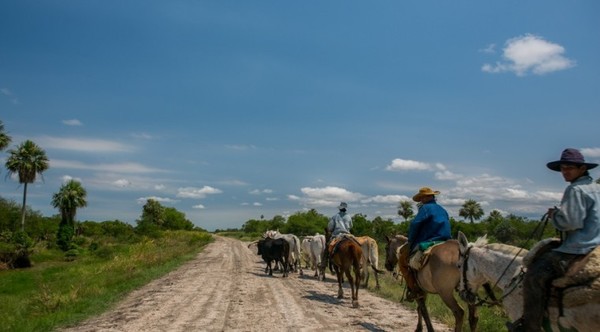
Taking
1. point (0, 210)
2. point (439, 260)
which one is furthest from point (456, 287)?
point (0, 210)

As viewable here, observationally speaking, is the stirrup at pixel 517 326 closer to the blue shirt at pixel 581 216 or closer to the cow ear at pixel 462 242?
the blue shirt at pixel 581 216

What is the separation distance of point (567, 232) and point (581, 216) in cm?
39

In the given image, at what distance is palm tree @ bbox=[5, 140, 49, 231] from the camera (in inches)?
2062

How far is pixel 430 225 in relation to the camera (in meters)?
8.30

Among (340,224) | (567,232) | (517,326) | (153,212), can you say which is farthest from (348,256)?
(153,212)

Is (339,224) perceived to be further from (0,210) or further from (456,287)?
(0,210)

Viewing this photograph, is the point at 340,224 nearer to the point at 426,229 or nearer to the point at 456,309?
the point at 426,229

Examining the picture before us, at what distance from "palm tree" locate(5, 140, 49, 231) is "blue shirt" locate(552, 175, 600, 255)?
58.4 metres

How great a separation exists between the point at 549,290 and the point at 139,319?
28.4 feet

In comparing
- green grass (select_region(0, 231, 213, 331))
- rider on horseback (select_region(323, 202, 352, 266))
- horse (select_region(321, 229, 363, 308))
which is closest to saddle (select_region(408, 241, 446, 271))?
horse (select_region(321, 229, 363, 308))

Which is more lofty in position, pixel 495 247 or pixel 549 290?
pixel 495 247

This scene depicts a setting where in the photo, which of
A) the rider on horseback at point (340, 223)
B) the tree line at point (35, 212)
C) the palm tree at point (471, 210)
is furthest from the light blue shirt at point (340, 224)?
Answer: the palm tree at point (471, 210)

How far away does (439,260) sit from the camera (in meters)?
7.42

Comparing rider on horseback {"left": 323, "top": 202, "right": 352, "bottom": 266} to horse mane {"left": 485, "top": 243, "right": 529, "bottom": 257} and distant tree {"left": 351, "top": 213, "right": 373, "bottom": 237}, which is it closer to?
horse mane {"left": 485, "top": 243, "right": 529, "bottom": 257}
